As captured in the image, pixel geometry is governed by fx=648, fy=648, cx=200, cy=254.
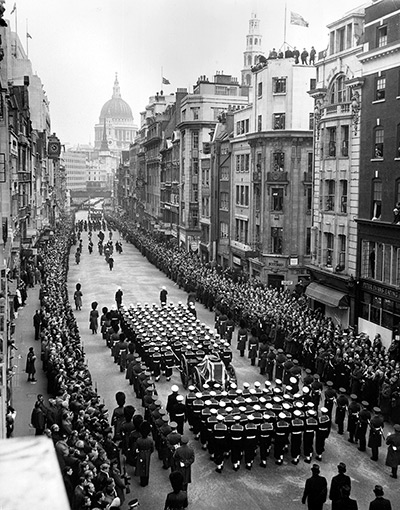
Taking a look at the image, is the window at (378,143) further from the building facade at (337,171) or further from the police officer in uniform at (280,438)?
the police officer in uniform at (280,438)

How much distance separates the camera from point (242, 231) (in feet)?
186

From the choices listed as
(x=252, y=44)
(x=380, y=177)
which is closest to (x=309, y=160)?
(x=380, y=177)

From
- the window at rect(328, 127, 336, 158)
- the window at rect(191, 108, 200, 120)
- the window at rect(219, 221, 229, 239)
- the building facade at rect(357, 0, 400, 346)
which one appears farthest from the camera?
the window at rect(191, 108, 200, 120)

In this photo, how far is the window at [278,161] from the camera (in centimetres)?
5014

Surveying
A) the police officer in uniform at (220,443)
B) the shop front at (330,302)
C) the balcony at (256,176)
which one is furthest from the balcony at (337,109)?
the police officer in uniform at (220,443)

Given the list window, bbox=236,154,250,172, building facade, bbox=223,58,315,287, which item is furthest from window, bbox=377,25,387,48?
window, bbox=236,154,250,172

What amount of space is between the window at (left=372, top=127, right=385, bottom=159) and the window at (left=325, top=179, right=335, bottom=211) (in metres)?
5.11

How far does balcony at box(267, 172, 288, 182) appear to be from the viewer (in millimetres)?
49719

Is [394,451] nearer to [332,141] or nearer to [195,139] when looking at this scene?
[332,141]

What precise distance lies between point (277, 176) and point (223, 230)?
46.8 ft

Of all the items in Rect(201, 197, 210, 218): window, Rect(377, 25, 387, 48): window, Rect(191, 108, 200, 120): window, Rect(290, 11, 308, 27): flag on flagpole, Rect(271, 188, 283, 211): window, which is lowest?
Rect(201, 197, 210, 218): window

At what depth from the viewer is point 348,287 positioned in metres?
35.2

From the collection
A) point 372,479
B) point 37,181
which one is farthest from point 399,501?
point 37,181

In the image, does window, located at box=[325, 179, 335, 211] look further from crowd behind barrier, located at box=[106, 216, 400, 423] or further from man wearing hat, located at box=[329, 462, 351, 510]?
man wearing hat, located at box=[329, 462, 351, 510]
